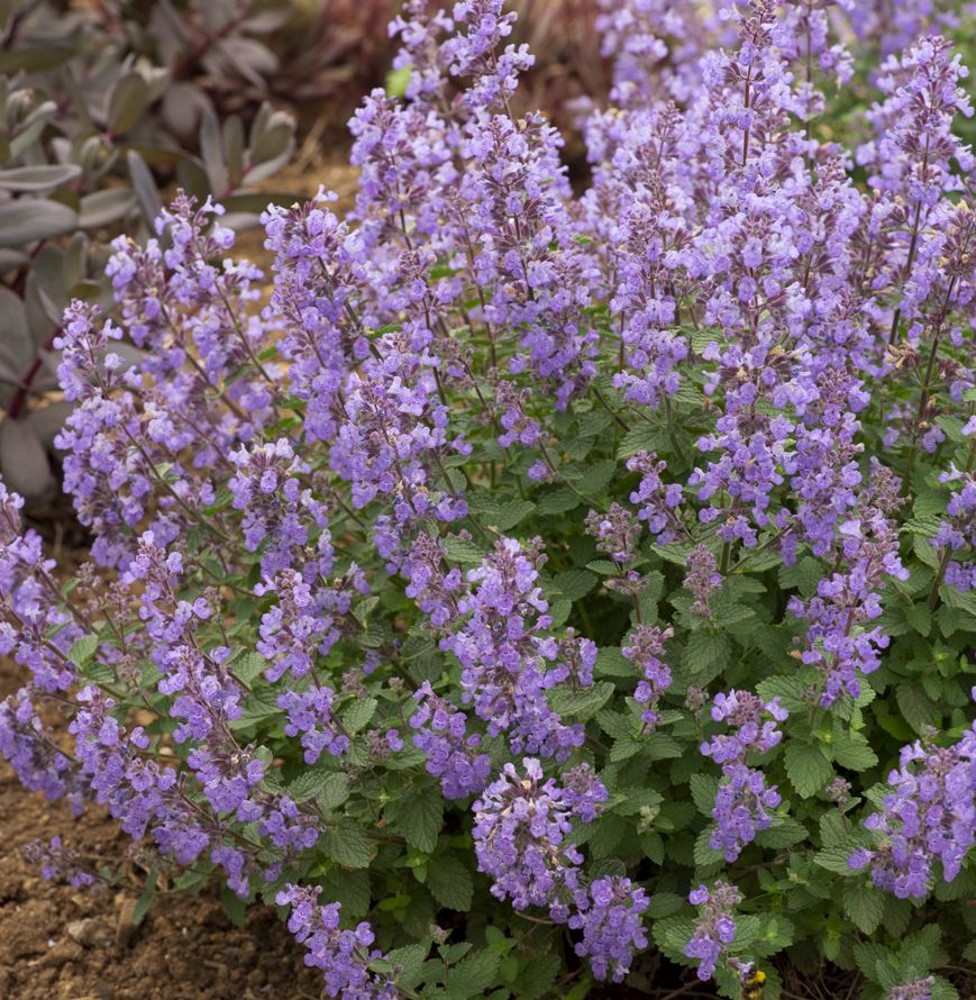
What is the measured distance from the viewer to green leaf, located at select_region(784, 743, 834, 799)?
9.10 feet

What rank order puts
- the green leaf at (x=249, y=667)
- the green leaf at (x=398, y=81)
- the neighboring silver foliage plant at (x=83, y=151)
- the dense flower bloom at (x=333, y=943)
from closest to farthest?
the dense flower bloom at (x=333, y=943), the green leaf at (x=249, y=667), the neighboring silver foliage plant at (x=83, y=151), the green leaf at (x=398, y=81)

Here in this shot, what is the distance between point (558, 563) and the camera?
3541 millimetres

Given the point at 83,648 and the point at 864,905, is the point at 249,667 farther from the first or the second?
the point at 864,905

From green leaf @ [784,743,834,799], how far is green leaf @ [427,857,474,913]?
74 cm

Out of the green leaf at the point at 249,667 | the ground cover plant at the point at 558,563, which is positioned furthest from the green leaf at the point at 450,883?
the green leaf at the point at 249,667

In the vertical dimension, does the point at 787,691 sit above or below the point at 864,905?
above

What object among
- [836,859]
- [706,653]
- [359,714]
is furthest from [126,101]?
[836,859]

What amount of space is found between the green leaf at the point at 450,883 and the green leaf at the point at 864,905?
794mm

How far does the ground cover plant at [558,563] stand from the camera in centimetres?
272

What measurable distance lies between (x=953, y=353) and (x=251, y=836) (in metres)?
1.97

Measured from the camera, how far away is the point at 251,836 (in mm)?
3070

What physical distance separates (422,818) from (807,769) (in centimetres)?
80

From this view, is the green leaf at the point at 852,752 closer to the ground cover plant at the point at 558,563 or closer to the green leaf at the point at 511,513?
the ground cover plant at the point at 558,563

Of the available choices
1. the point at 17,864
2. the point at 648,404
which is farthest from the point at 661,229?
the point at 17,864
